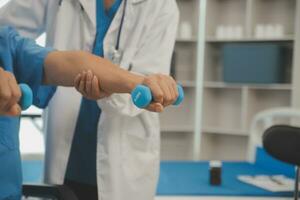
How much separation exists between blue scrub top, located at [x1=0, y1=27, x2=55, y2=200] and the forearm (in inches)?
1.0

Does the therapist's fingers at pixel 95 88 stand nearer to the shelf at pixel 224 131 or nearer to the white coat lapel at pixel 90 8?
the white coat lapel at pixel 90 8

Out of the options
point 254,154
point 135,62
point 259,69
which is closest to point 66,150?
point 135,62

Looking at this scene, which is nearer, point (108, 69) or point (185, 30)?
point (108, 69)

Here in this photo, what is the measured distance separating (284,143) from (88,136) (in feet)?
1.92

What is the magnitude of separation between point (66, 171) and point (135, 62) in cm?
41

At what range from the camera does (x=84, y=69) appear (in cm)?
82

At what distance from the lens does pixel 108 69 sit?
0.78 metres

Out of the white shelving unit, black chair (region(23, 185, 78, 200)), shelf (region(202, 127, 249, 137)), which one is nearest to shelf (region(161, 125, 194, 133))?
the white shelving unit

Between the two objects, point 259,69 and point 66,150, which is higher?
point 259,69

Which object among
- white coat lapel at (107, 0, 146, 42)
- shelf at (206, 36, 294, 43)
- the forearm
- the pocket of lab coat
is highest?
shelf at (206, 36, 294, 43)

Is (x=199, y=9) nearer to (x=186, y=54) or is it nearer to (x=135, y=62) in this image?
(x=186, y=54)

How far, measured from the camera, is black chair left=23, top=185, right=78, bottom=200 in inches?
43.5

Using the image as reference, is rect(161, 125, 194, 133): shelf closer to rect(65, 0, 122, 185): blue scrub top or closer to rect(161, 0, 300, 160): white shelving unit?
rect(161, 0, 300, 160): white shelving unit

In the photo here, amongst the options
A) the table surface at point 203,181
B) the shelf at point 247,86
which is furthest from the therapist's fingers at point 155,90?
the shelf at point 247,86
